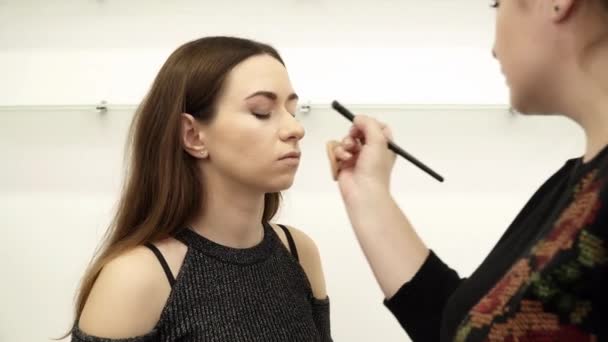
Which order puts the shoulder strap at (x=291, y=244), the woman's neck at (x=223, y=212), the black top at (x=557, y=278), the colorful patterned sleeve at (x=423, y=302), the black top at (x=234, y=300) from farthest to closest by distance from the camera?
1. the shoulder strap at (x=291, y=244)
2. the woman's neck at (x=223, y=212)
3. the black top at (x=234, y=300)
4. the colorful patterned sleeve at (x=423, y=302)
5. the black top at (x=557, y=278)

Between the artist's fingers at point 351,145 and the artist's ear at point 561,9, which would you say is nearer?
the artist's ear at point 561,9

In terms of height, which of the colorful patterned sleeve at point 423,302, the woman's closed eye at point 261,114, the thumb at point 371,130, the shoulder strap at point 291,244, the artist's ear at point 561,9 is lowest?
the shoulder strap at point 291,244

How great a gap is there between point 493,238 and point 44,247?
1.15 metres

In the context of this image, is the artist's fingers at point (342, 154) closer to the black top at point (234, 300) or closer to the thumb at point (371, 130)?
the thumb at point (371, 130)

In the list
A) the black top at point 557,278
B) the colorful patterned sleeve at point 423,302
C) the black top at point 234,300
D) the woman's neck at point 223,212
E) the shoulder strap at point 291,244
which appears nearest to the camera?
the black top at point 557,278

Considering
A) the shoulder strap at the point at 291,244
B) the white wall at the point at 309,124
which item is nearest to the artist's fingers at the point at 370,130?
the shoulder strap at the point at 291,244

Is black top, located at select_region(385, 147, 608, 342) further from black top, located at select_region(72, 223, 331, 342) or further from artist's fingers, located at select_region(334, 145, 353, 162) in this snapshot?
black top, located at select_region(72, 223, 331, 342)

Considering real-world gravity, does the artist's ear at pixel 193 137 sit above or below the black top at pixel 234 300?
above

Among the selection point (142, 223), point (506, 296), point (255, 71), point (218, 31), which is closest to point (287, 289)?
point (142, 223)

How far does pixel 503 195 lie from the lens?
1.29m

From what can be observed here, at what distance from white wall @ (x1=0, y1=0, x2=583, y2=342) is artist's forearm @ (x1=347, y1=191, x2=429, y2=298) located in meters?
0.65

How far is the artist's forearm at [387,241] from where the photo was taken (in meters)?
0.63

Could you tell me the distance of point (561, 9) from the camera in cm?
43

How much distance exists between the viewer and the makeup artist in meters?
0.37
